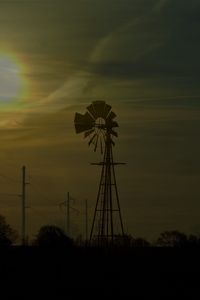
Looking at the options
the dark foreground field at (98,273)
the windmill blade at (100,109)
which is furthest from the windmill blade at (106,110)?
the dark foreground field at (98,273)

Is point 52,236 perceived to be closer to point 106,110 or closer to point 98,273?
point 106,110

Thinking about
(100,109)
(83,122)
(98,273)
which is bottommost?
(98,273)

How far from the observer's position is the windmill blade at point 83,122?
46656 mm

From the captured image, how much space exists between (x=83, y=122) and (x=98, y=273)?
19969 millimetres

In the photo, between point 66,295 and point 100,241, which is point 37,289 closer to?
point 66,295

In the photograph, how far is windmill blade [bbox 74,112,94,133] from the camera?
4666 cm

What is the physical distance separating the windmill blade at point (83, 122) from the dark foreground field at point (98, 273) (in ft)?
44.4

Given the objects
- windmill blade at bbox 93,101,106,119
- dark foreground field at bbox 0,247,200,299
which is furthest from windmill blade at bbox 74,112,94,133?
dark foreground field at bbox 0,247,200,299

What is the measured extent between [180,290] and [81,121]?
23.3 m

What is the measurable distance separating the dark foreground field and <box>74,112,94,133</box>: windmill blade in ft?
44.4

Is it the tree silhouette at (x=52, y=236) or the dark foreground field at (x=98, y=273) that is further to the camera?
the tree silhouette at (x=52, y=236)

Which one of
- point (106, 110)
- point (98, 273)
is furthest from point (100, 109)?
point (98, 273)

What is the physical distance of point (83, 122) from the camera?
46.7 meters

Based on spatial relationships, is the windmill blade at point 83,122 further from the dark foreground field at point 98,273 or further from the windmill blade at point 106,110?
the dark foreground field at point 98,273
